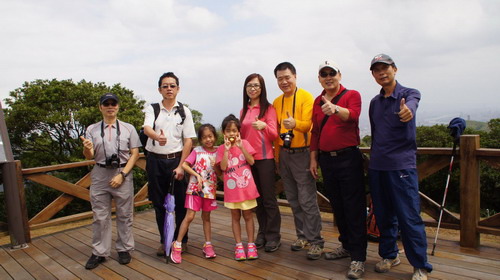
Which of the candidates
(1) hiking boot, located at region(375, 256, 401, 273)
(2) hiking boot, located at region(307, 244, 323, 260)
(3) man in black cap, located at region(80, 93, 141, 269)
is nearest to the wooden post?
(1) hiking boot, located at region(375, 256, 401, 273)

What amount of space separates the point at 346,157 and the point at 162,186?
193 cm

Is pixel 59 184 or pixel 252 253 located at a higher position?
pixel 59 184

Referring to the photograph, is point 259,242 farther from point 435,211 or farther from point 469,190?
point 469,190

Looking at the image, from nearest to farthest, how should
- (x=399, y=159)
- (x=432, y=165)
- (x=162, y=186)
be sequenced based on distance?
(x=399, y=159), (x=162, y=186), (x=432, y=165)

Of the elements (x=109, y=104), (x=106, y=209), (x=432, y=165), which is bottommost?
(x=106, y=209)

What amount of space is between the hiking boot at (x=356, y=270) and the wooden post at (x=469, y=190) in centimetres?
141

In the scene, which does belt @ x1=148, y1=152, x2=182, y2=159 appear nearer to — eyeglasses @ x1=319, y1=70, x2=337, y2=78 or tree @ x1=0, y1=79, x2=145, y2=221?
eyeglasses @ x1=319, y1=70, x2=337, y2=78

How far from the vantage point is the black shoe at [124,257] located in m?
3.51

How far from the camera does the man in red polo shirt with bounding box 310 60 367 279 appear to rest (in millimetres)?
2920

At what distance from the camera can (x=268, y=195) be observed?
11.6ft

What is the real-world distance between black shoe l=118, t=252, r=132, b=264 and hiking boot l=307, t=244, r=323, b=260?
1871 millimetres

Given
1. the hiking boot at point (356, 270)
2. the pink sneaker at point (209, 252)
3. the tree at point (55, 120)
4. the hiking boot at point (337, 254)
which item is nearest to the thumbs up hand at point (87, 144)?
the pink sneaker at point (209, 252)

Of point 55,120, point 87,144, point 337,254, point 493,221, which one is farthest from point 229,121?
point 55,120

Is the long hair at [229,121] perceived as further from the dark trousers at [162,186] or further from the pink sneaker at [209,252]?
the pink sneaker at [209,252]
